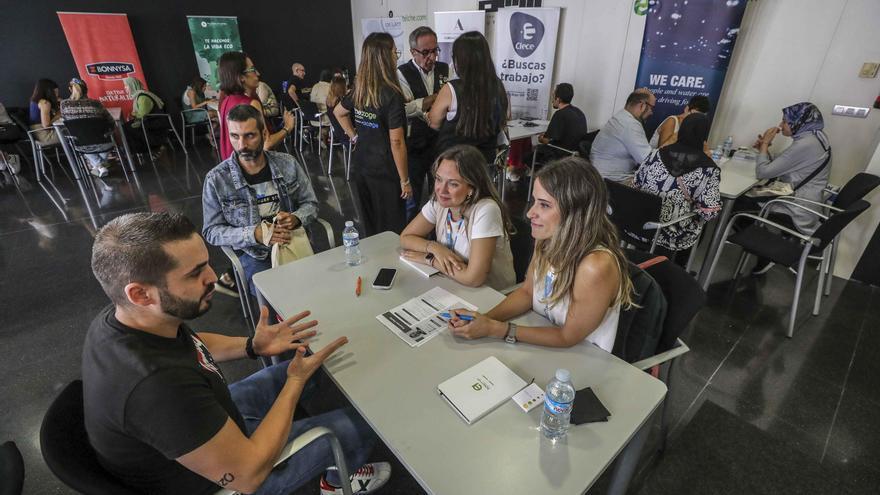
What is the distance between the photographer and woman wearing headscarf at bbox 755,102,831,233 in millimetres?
2861

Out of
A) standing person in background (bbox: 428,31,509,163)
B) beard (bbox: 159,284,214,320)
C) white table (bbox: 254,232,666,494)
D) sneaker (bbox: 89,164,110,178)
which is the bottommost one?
sneaker (bbox: 89,164,110,178)

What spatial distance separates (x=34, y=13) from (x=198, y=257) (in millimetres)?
7903

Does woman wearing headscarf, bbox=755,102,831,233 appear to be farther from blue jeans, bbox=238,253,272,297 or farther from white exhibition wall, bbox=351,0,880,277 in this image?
blue jeans, bbox=238,253,272,297

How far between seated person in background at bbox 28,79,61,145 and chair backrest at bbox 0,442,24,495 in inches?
233

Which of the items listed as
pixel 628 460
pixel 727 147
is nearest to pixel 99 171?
pixel 628 460

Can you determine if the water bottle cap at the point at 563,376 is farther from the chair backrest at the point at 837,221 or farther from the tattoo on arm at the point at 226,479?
the chair backrest at the point at 837,221

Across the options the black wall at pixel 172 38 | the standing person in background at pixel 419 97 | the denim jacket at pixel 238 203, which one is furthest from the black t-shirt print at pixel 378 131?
the black wall at pixel 172 38

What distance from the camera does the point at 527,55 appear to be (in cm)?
542

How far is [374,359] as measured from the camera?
1.25m

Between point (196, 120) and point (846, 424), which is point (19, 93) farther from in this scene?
point (846, 424)

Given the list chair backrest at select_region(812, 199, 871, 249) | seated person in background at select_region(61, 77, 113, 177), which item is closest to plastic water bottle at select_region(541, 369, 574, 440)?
chair backrest at select_region(812, 199, 871, 249)

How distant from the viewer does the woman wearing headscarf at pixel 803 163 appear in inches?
113

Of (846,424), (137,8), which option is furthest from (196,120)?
(846,424)

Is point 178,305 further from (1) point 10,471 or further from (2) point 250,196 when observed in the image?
(2) point 250,196
